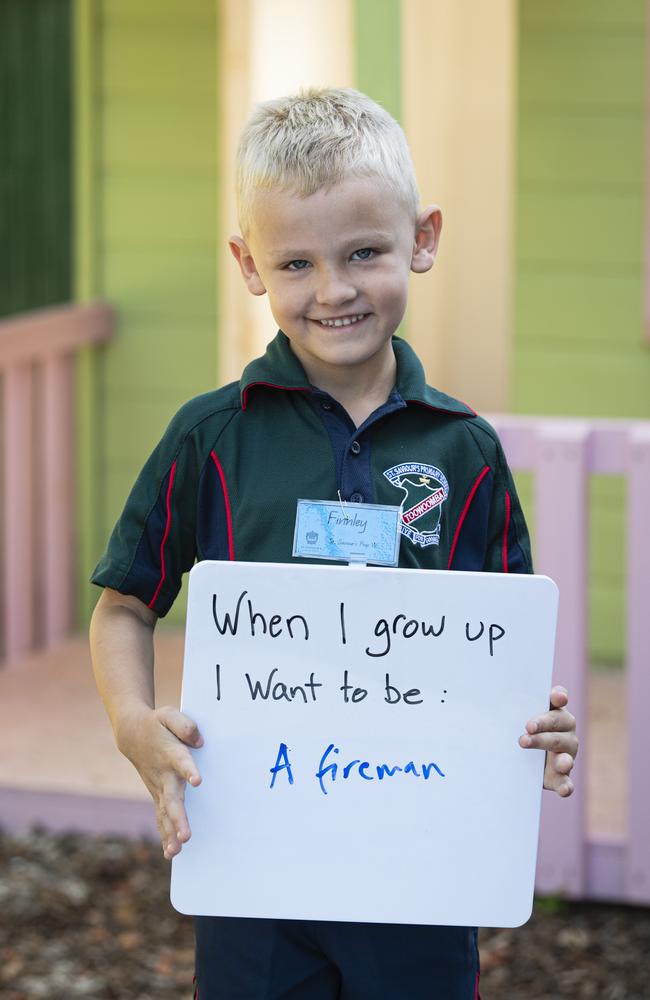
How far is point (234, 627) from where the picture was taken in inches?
68.2

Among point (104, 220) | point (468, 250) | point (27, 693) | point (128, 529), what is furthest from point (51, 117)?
point (128, 529)

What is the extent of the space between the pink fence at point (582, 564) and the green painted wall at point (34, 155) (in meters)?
2.78

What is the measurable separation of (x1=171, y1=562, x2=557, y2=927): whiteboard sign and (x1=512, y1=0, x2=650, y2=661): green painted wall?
11.5ft

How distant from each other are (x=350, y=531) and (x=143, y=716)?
0.32m

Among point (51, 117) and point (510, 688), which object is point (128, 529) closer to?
point (510, 688)

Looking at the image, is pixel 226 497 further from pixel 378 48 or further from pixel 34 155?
pixel 34 155

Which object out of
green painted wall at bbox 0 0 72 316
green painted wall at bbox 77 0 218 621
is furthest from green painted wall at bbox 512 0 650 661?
green painted wall at bbox 0 0 72 316

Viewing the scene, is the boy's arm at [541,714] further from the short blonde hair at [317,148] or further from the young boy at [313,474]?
the short blonde hair at [317,148]

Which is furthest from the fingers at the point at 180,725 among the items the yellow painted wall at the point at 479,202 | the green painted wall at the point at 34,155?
the green painted wall at the point at 34,155

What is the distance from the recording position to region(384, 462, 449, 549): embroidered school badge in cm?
182

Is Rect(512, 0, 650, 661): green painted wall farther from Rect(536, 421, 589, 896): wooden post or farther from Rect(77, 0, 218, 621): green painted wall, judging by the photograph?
Rect(536, 421, 589, 896): wooden post

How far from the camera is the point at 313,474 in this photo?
1817 mm

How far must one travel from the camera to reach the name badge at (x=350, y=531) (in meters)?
1.79

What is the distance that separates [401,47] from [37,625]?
2.68 meters
